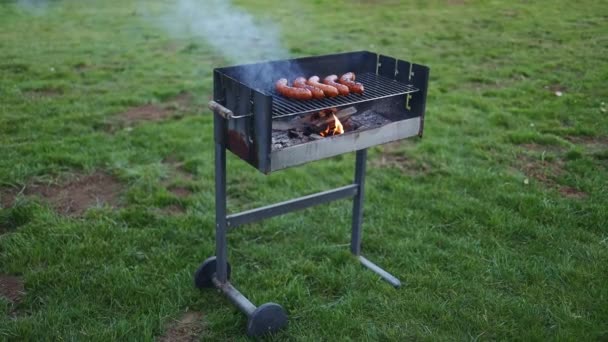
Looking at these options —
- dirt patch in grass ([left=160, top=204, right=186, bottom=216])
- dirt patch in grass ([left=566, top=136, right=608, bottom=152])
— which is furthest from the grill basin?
dirt patch in grass ([left=566, top=136, right=608, bottom=152])

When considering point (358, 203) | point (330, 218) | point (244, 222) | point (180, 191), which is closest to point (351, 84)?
point (358, 203)

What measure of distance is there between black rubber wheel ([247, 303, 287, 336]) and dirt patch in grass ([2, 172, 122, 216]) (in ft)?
6.59

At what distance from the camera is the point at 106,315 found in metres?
3.32

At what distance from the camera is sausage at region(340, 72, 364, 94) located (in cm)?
350

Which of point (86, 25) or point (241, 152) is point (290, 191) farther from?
point (86, 25)

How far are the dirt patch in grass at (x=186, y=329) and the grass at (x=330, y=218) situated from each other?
47mm

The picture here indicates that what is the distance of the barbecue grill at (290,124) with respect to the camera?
2918 mm

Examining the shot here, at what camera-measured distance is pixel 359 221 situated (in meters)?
3.95

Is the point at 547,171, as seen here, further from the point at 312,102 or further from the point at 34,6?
the point at 34,6

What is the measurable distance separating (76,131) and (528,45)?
7.70m

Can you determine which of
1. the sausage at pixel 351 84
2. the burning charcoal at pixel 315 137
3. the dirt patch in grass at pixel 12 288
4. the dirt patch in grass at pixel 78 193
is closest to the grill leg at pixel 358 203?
the sausage at pixel 351 84

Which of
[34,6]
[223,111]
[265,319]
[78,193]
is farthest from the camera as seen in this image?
[34,6]

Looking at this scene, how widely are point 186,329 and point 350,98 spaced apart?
5.43 ft

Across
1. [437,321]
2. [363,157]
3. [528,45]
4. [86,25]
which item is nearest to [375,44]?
[528,45]
